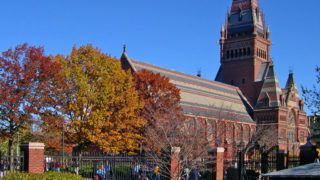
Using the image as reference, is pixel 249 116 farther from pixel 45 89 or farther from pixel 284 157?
pixel 284 157

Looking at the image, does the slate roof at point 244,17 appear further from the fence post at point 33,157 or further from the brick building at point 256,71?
the fence post at point 33,157

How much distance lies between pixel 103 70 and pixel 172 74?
3831 cm

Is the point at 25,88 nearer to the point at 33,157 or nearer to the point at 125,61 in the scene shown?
the point at 33,157

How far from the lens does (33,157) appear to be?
22.6 meters

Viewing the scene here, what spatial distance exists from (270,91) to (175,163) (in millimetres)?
70185

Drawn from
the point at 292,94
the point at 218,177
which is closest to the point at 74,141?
the point at 218,177

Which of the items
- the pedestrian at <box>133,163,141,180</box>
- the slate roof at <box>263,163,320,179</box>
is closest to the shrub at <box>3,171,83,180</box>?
the pedestrian at <box>133,163,141,180</box>

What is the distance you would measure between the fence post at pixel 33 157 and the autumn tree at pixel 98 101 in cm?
1638

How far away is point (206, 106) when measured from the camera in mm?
81500

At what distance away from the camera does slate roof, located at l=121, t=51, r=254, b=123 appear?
73588 millimetres

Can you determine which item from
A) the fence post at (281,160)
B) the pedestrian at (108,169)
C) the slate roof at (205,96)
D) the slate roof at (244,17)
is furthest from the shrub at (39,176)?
the slate roof at (244,17)

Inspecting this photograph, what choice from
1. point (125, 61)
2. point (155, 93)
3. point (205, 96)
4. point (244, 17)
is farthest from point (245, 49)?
point (155, 93)

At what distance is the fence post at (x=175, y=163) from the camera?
23947 mm

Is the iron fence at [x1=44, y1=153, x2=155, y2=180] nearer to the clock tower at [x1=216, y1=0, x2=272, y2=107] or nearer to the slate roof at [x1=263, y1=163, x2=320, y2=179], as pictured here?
the slate roof at [x1=263, y1=163, x2=320, y2=179]
